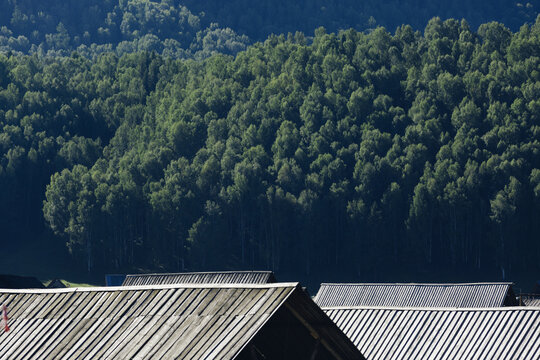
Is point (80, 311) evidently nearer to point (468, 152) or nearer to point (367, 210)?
point (367, 210)

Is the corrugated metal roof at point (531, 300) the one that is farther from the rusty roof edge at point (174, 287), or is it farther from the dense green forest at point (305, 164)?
the dense green forest at point (305, 164)

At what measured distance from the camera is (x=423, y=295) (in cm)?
5156

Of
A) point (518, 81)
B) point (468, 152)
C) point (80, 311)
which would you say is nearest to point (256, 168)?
point (468, 152)

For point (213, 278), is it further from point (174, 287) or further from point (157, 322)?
point (157, 322)

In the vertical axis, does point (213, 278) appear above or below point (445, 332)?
above

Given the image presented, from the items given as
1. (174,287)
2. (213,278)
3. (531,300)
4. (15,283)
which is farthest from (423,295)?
(174,287)

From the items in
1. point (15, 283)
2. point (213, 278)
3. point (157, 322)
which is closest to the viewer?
point (157, 322)

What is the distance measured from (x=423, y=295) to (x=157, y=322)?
32248 mm

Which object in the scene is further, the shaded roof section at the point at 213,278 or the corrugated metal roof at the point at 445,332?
the shaded roof section at the point at 213,278

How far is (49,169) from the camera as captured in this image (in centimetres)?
Result: 17250

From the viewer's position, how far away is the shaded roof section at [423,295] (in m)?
49.3

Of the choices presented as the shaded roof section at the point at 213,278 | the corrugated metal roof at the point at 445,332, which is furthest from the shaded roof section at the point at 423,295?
the corrugated metal roof at the point at 445,332

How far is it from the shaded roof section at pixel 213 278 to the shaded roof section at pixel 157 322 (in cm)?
2547

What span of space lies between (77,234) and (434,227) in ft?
134
